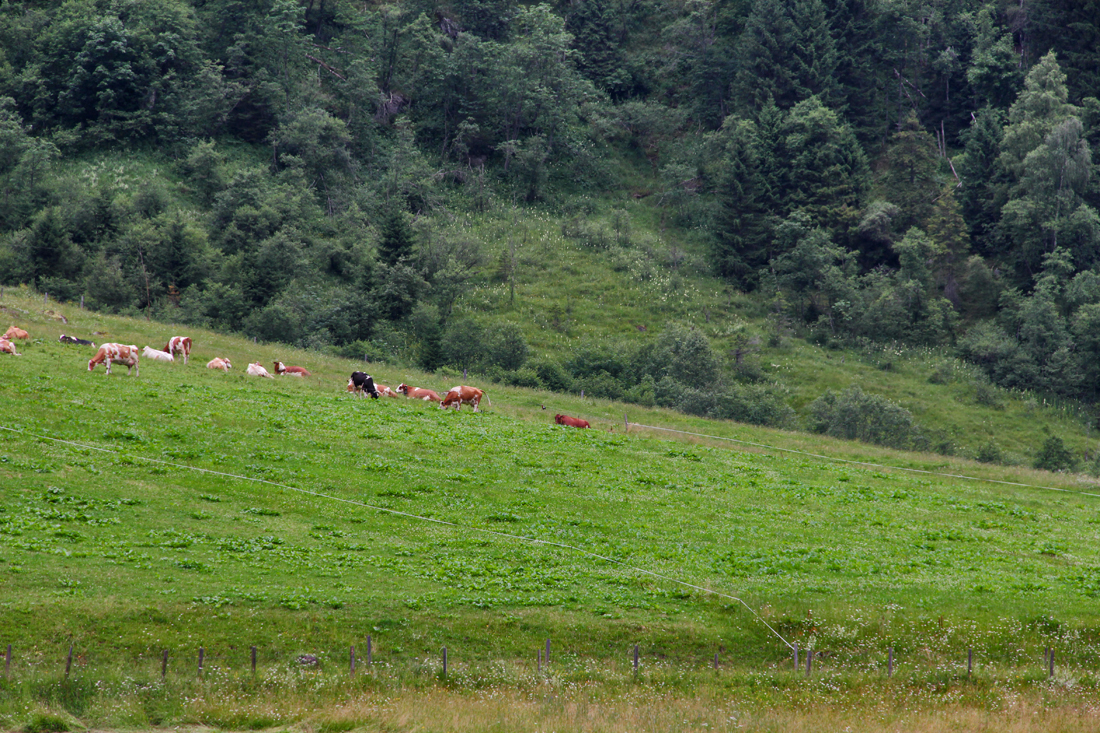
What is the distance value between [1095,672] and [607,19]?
111 metres

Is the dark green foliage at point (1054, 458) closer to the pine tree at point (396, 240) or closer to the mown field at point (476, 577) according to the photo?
the mown field at point (476, 577)

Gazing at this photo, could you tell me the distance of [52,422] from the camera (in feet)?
108

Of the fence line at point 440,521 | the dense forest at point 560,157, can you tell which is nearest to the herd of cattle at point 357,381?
the fence line at point 440,521

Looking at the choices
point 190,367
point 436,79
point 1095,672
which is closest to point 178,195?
point 436,79

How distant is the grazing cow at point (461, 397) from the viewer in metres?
44.8

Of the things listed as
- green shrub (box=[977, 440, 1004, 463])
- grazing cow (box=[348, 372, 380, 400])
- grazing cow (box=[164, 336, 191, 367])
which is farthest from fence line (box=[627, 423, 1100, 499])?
green shrub (box=[977, 440, 1004, 463])

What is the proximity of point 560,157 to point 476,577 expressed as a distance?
8821cm

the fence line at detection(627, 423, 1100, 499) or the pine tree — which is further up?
the pine tree

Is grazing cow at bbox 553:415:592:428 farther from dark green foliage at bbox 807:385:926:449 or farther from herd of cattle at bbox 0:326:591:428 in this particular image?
dark green foliage at bbox 807:385:926:449

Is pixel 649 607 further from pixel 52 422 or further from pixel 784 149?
pixel 784 149

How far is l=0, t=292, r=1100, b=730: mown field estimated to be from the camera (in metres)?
20.4

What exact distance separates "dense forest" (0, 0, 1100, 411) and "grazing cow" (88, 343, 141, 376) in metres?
27.8

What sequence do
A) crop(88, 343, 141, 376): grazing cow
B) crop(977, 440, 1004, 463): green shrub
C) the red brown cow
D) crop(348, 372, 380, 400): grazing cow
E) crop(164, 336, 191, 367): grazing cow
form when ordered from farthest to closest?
crop(977, 440, 1004, 463): green shrub
crop(164, 336, 191, 367): grazing cow
the red brown cow
crop(348, 372, 380, 400): grazing cow
crop(88, 343, 141, 376): grazing cow

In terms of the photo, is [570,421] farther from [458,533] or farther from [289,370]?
[458,533]
